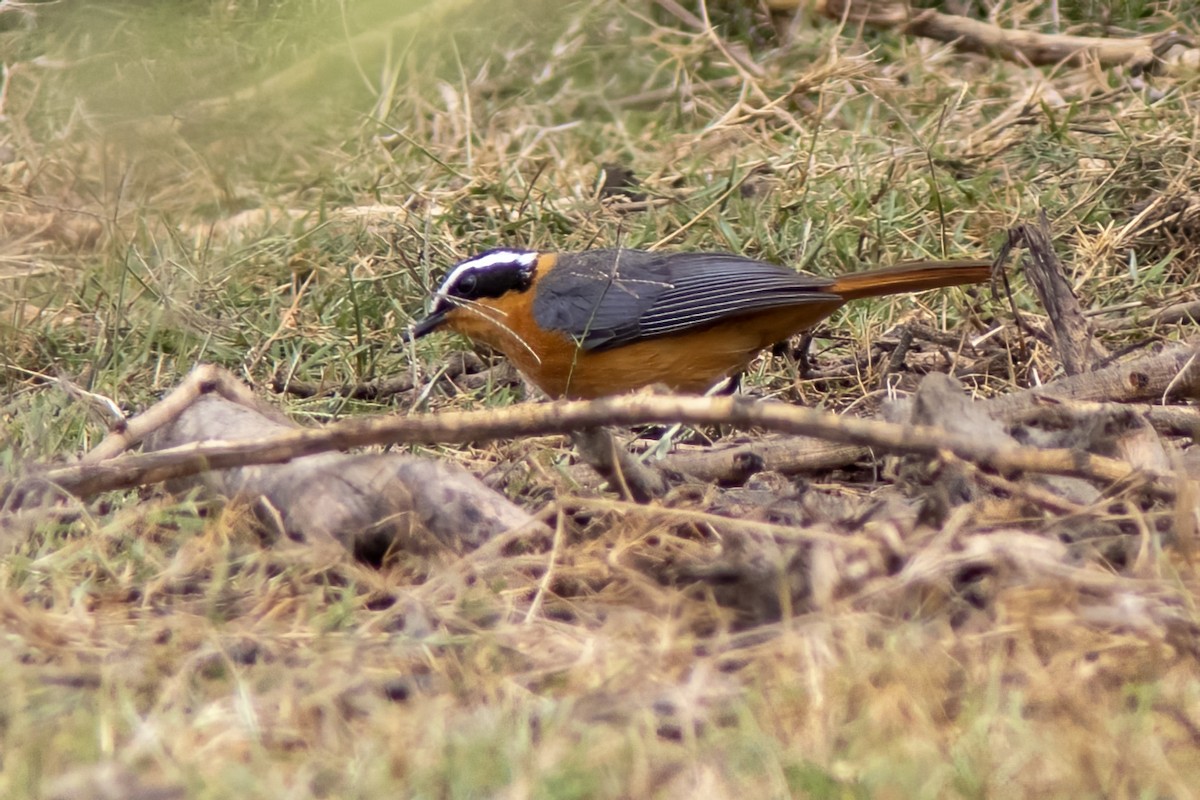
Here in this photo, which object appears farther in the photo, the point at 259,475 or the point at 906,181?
the point at 906,181

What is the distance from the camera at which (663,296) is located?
228 inches

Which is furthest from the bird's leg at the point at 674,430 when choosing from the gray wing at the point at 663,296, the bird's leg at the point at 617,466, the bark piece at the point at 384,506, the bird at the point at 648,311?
the bark piece at the point at 384,506

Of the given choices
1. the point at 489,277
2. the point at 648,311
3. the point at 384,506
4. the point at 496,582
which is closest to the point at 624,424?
the point at 496,582

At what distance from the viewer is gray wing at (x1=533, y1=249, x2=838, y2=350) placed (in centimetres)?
568

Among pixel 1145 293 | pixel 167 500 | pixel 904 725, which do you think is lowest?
pixel 1145 293

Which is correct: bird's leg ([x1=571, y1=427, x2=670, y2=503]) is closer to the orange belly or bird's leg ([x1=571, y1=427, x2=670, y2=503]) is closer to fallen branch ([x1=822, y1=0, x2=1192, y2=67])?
the orange belly

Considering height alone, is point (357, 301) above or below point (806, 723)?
below

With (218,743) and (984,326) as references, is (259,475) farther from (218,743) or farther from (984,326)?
(984,326)

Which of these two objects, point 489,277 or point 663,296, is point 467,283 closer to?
point 489,277

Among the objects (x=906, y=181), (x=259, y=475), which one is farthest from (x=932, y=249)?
(x=259, y=475)

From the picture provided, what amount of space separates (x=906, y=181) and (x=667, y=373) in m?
1.91

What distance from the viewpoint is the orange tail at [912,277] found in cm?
556

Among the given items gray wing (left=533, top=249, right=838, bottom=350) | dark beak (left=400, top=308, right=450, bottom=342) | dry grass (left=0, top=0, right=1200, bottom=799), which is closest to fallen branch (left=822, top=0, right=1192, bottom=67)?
dry grass (left=0, top=0, right=1200, bottom=799)

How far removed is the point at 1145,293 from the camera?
6223 mm
